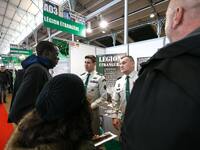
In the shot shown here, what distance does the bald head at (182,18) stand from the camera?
70 centimetres

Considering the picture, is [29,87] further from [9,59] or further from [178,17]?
[9,59]

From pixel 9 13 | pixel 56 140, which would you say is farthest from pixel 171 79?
pixel 9 13

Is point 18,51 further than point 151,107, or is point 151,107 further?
point 18,51

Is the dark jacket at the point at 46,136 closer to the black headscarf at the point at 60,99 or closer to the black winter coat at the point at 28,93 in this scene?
the black headscarf at the point at 60,99

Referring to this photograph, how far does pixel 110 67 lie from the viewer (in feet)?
15.0

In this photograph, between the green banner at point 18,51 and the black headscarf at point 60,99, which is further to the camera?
the green banner at point 18,51

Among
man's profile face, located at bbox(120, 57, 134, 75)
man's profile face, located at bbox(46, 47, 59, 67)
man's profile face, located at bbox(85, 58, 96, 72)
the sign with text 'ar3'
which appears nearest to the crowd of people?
man's profile face, located at bbox(46, 47, 59, 67)

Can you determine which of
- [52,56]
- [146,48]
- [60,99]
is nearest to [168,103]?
[60,99]

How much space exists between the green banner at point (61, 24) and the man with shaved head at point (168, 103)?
3501 mm

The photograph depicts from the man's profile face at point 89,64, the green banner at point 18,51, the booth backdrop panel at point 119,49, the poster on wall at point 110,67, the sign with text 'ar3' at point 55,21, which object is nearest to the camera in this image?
the man's profile face at point 89,64

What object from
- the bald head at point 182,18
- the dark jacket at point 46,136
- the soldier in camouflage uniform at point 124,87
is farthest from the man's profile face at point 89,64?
the bald head at point 182,18

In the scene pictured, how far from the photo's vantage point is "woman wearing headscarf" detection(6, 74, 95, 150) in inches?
39.4

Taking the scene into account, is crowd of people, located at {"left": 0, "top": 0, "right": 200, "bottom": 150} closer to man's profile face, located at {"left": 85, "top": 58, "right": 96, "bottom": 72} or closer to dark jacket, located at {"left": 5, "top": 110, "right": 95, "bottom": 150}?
dark jacket, located at {"left": 5, "top": 110, "right": 95, "bottom": 150}

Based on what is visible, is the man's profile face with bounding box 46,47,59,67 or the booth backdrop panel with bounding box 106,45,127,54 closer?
the man's profile face with bounding box 46,47,59,67
